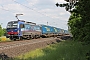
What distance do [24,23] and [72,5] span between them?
79.7ft

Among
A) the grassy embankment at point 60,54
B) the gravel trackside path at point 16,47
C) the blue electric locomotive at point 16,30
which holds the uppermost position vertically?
the blue electric locomotive at point 16,30

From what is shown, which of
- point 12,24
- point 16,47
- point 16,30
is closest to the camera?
point 16,47

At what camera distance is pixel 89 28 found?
32.0 ft

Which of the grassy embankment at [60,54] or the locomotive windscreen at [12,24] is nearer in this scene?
the grassy embankment at [60,54]

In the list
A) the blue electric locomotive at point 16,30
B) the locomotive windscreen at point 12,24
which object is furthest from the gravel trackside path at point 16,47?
the locomotive windscreen at point 12,24

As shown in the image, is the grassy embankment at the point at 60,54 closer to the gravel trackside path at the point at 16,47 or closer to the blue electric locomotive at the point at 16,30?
the gravel trackside path at the point at 16,47

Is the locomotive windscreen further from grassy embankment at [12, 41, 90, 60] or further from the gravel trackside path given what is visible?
grassy embankment at [12, 41, 90, 60]

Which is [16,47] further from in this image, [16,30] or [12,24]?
[12,24]

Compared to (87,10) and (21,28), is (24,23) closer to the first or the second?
(21,28)

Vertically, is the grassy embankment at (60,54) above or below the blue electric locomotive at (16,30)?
below

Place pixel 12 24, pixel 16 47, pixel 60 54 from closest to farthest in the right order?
pixel 60 54 → pixel 16 47 → pixel 12 24

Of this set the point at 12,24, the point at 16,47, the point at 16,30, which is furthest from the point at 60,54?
the point at 12,24

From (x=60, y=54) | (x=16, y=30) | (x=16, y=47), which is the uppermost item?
(x=16, y=30)

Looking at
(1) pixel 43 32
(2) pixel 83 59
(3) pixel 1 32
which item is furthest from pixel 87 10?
(3) pixel 1 32
